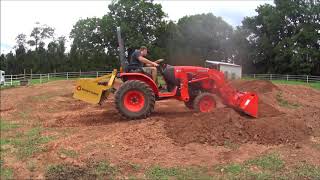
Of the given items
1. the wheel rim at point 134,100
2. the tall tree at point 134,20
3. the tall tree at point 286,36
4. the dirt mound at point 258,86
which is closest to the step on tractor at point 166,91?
the wheel rim at point 134,100

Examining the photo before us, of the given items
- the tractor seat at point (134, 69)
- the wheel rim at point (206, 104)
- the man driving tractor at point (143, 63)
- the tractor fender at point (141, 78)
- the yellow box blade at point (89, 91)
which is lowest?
the wheel rim at point (206, 104)

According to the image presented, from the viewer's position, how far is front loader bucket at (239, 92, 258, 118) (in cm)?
1248

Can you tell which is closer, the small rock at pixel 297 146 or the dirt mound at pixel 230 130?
the small rock at pixel 297 146

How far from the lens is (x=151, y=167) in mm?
8000

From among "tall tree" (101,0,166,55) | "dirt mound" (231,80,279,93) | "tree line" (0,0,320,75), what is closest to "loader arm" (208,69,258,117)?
"dirt mound" (231,80,279,93)

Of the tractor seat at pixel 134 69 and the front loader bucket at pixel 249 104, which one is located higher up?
the tractor seat at pixel 134 69

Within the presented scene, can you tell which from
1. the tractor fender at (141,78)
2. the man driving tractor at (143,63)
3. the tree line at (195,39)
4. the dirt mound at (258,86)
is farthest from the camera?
the tree line at (195,39)

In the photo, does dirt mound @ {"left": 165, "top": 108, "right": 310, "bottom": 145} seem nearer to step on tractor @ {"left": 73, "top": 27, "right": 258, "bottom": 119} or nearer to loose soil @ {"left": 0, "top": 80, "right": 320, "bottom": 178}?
loose soil @ {"left": 0, "top": 80, "right": 320, "bottom": 178}

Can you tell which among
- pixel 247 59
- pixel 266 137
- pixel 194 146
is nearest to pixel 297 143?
pixel 266 137

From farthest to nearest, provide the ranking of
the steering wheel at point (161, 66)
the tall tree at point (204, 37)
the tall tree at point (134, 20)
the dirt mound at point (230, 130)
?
the tall tree at point (134, 20)
the tall tree at point (204, 37)
the steering wheel at point (161, 66)
the dirt mound at point (230, 130)

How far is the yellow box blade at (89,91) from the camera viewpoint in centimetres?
1238

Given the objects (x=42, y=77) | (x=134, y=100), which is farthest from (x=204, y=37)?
(x=134, y=100)

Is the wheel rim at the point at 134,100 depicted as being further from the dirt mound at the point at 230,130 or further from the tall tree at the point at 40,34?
the tall tree at the point at 40,34

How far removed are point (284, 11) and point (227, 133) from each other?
5725cm
